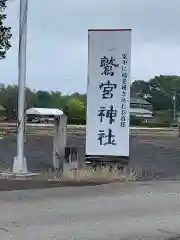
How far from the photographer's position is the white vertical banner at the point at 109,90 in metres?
17.3

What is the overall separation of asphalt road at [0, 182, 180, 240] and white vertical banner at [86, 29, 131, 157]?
9.27ft

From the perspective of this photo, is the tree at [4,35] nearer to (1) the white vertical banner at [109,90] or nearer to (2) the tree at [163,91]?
(1) the white vertical banner at [109,90]

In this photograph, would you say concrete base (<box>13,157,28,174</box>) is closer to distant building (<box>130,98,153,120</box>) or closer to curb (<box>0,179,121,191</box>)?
curb (<box>0,179,121,191</box>)

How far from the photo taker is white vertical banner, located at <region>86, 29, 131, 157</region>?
56.9 feet

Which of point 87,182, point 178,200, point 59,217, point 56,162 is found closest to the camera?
point 59,217

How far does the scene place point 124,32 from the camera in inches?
684

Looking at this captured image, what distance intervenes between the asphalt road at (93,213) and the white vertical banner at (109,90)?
282 centimetres

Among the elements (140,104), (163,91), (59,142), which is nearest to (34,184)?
(59,142)

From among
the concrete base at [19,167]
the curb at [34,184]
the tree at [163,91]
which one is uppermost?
the tree at [163,91]

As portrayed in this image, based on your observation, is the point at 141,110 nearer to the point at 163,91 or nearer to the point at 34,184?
the point at 163,91

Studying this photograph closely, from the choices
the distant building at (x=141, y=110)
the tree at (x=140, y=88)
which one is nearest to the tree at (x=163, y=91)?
the tree at (x=140, y=88)

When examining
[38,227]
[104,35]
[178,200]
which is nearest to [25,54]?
[104,35]

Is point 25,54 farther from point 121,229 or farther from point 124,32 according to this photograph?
point 121,229

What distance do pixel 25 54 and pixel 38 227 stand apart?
8.27 meters
